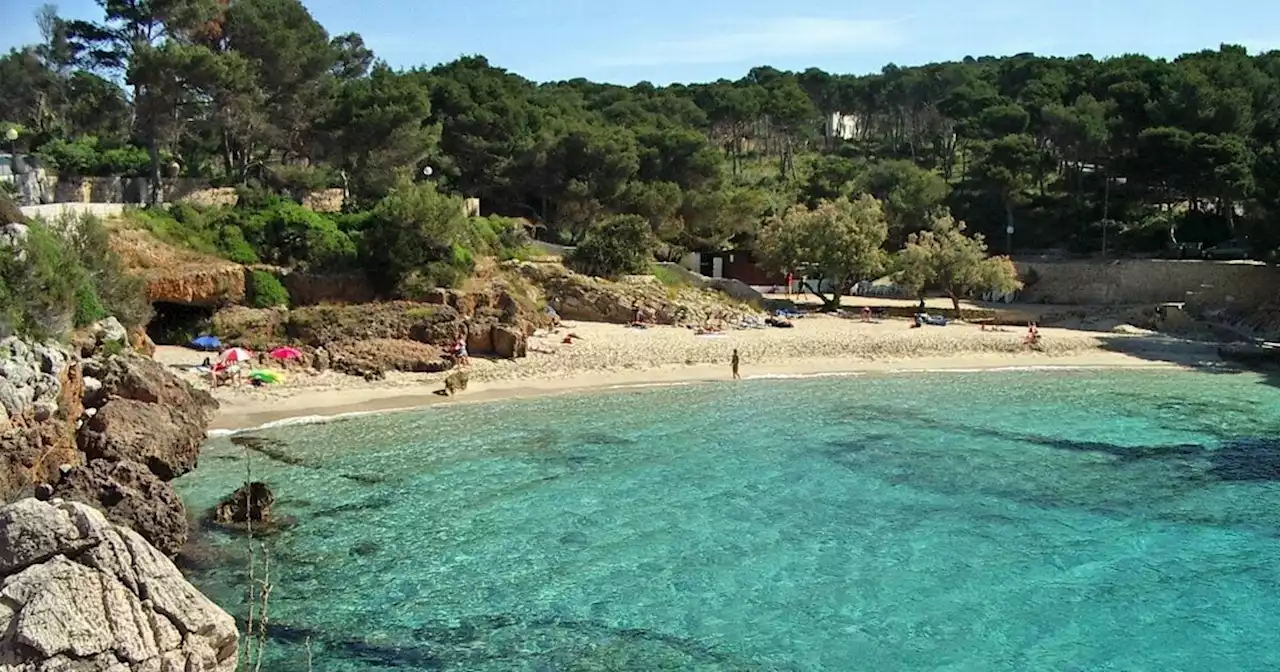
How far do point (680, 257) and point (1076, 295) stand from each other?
19626mm

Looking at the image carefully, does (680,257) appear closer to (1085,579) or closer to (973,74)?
(1085,579)

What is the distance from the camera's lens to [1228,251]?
5241 cm

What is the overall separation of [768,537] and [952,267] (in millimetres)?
31505

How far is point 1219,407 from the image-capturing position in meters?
32.4

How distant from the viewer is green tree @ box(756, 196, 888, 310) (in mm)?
48875

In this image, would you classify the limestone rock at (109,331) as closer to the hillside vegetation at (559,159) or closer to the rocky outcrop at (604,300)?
the hillside vegetation at (559,159)

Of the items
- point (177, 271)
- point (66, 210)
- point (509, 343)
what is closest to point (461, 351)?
point (509, 343)

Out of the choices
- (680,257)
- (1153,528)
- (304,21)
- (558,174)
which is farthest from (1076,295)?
(304,21)

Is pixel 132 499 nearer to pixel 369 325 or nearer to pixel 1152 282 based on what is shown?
pixel 369 325

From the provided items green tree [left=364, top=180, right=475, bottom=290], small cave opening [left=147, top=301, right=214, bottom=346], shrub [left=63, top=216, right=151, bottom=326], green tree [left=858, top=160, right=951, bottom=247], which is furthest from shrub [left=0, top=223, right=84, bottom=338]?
green tree [left=858, top=160, right=951, bottom=247]

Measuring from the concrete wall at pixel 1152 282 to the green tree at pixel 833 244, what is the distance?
30.9ft

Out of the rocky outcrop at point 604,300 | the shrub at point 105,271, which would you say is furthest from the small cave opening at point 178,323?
the rocky outcrop at point 604,300

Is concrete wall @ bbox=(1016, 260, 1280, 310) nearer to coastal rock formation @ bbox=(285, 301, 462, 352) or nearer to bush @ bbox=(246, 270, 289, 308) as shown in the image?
coastal rock formation @ bbox=(285, 301, 462, 352)

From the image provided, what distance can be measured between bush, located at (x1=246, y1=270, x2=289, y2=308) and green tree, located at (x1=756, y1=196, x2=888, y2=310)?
76.7 feet
